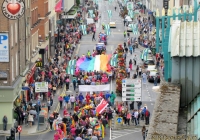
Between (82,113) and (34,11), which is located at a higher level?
(34,11)

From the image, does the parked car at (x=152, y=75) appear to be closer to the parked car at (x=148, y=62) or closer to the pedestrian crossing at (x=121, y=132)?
the parked car at (x=148, y=62)

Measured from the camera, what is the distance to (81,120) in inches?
1481

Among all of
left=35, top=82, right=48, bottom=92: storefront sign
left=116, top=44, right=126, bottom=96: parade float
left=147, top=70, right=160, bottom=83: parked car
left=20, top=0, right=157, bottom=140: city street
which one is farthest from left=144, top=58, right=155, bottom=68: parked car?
left=35, top=82, right=48, bottom=92: storefront sign

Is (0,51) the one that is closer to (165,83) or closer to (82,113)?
(82,113)

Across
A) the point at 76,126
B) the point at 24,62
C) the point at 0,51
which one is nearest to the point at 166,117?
the point at 76,126

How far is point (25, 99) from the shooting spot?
47.3 metres

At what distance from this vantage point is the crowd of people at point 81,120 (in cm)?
3494

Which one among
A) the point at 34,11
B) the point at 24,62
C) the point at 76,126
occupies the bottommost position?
the point at 76,126

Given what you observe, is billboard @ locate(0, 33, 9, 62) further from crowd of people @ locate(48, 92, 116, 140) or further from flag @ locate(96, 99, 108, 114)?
flag @ locate(96, 99, 108, 114)

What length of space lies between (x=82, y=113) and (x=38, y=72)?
19624 millimetres

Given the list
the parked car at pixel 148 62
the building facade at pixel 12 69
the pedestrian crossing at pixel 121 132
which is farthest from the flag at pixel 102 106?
the parked car at pixel 148 62

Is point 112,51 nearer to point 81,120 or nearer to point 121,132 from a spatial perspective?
point 121,132

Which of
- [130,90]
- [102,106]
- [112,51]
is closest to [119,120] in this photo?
[102,106]

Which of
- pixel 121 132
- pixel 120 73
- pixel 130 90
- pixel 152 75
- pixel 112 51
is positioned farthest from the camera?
pixel 112 51
